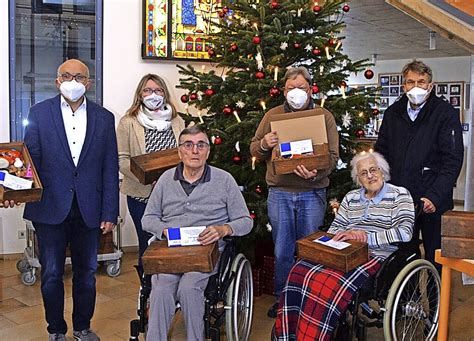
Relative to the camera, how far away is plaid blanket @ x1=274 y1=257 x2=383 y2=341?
265 centimetres

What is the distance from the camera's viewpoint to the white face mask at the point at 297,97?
10.3 ft

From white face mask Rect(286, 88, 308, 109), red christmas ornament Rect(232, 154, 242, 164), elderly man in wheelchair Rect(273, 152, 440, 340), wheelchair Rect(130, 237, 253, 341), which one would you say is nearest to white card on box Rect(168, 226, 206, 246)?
wheelchair Rect(130, 237, 253, 341)

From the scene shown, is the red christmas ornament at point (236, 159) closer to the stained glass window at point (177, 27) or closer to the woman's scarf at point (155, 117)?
the woman's scarf at point (155, 117)

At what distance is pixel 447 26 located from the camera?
4641 millimetres

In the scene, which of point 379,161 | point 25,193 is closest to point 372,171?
point 379,161

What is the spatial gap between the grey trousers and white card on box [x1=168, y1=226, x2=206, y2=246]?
0.55 feet

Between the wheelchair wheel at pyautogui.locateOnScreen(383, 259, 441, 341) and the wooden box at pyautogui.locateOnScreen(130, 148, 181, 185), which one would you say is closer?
the wheelchair wheel at pyautogui.locateOnScreen(383, 259, 441, 341)

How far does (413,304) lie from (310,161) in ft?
2.76

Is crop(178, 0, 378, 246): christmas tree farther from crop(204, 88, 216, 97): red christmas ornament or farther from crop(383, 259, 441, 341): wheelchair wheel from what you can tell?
crop(383, 259, 441, 341): wheelchair wheel

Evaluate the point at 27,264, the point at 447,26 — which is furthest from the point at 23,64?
the point at 447,26

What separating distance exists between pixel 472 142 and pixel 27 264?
11.3ft

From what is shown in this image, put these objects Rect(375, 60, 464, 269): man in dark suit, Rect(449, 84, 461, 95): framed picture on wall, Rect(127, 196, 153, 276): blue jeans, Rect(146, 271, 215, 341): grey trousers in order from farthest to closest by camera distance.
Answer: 1. Rect(449, 84, 461, 95): framed picture on wall
2. Rect(127, 196, 153, 276): blue jeans
3. Rect(375, 60, 464, 269): man in dark suit
4. Rect(146, 271, 215, 341): grey trousers

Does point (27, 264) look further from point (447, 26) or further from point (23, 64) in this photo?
point (447, 26)

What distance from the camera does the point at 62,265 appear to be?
294 centimetres
